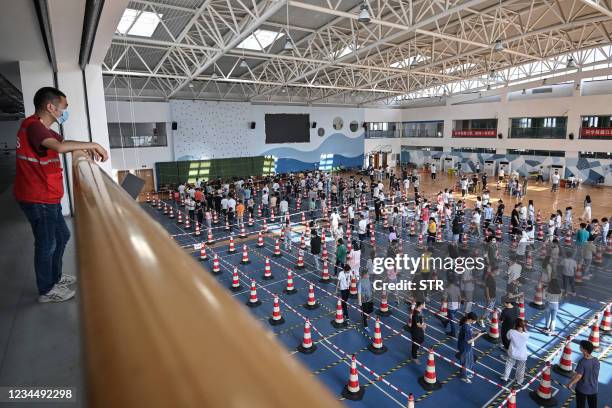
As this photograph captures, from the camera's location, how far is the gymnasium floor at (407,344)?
575 cm

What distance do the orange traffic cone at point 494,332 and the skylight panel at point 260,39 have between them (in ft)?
41.4

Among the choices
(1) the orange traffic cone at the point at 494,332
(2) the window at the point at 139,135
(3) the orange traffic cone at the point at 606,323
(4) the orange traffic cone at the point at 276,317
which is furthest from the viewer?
(2) the window at the point at 139,135

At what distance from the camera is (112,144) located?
22.4 m

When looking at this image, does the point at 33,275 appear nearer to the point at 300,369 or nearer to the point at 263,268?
the point at 300,369

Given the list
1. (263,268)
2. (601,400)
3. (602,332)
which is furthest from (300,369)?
(263,268)

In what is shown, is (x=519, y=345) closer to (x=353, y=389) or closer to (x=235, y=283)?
(x=353, y=389)

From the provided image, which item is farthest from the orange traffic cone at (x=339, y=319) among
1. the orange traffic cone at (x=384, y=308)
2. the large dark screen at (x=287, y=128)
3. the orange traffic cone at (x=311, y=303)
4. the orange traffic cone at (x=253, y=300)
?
the large dark screen at (x=287, y=128)

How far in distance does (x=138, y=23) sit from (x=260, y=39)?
487 centimetres

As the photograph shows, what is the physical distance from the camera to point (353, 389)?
18.8 feet

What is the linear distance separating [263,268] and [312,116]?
22.1 meters

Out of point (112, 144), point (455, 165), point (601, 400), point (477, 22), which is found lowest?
point (601, 400)

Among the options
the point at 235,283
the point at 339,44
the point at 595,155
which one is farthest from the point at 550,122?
the point at 235,283

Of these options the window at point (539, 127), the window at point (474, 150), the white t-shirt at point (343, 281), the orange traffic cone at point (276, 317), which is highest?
the window at point (539, 127)

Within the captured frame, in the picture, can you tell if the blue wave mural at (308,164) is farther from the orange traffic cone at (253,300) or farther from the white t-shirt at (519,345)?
the white t-shirt at (519,345)
